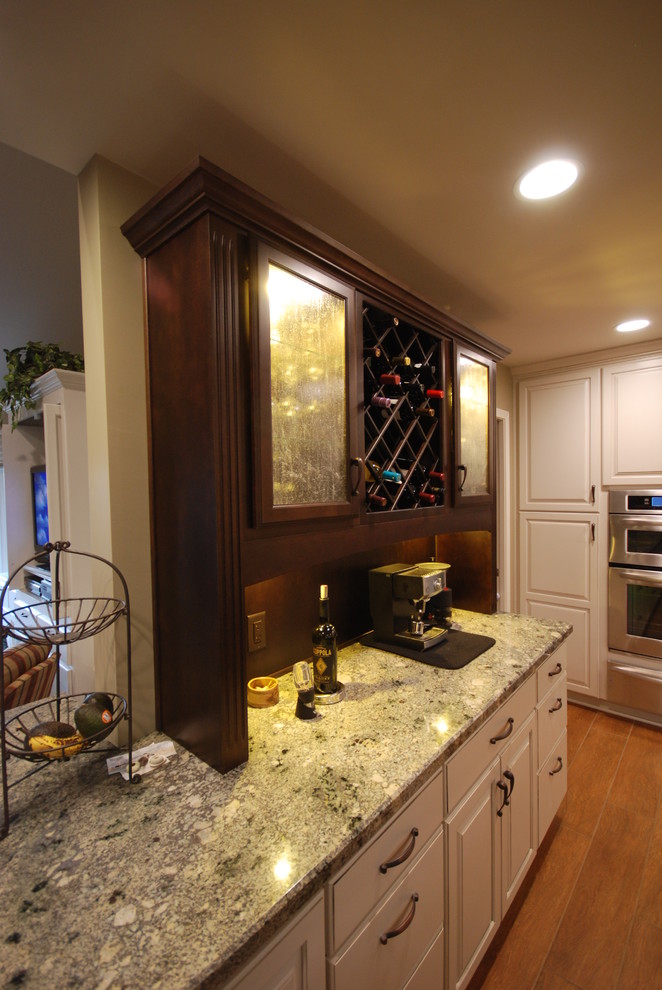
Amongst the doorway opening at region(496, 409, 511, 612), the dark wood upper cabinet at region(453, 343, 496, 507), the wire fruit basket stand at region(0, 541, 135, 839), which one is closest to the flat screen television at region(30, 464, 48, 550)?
the wire fruit basket stand at region(0, 541, 135, 839)

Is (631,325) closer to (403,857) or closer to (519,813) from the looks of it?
(519,813)

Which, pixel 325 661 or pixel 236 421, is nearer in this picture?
pixel 236 421

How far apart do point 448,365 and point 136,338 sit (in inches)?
47.2

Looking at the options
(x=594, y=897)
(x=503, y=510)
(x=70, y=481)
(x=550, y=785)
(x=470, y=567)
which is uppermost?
(x=70, y=481)

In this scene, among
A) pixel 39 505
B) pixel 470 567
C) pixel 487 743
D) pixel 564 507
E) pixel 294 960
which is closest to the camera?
pixel 294 960

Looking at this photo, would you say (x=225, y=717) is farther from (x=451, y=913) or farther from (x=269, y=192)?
(x=269, y=192)

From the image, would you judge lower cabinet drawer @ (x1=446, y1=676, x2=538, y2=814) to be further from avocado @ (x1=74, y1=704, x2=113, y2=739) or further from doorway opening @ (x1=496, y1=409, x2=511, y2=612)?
doorway opening @ (x1=496, y1=409, x2=511, y2=612)

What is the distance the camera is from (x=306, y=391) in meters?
1.24

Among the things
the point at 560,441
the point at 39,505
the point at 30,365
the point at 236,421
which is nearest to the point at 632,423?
the point at 560,441

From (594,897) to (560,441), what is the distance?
251cm

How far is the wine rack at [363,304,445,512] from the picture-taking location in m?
1.51

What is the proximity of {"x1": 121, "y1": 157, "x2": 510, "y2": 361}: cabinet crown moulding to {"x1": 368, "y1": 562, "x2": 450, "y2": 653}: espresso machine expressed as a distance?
105 centimetres

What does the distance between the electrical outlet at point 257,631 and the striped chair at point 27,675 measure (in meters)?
1.00

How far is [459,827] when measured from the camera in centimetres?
125
